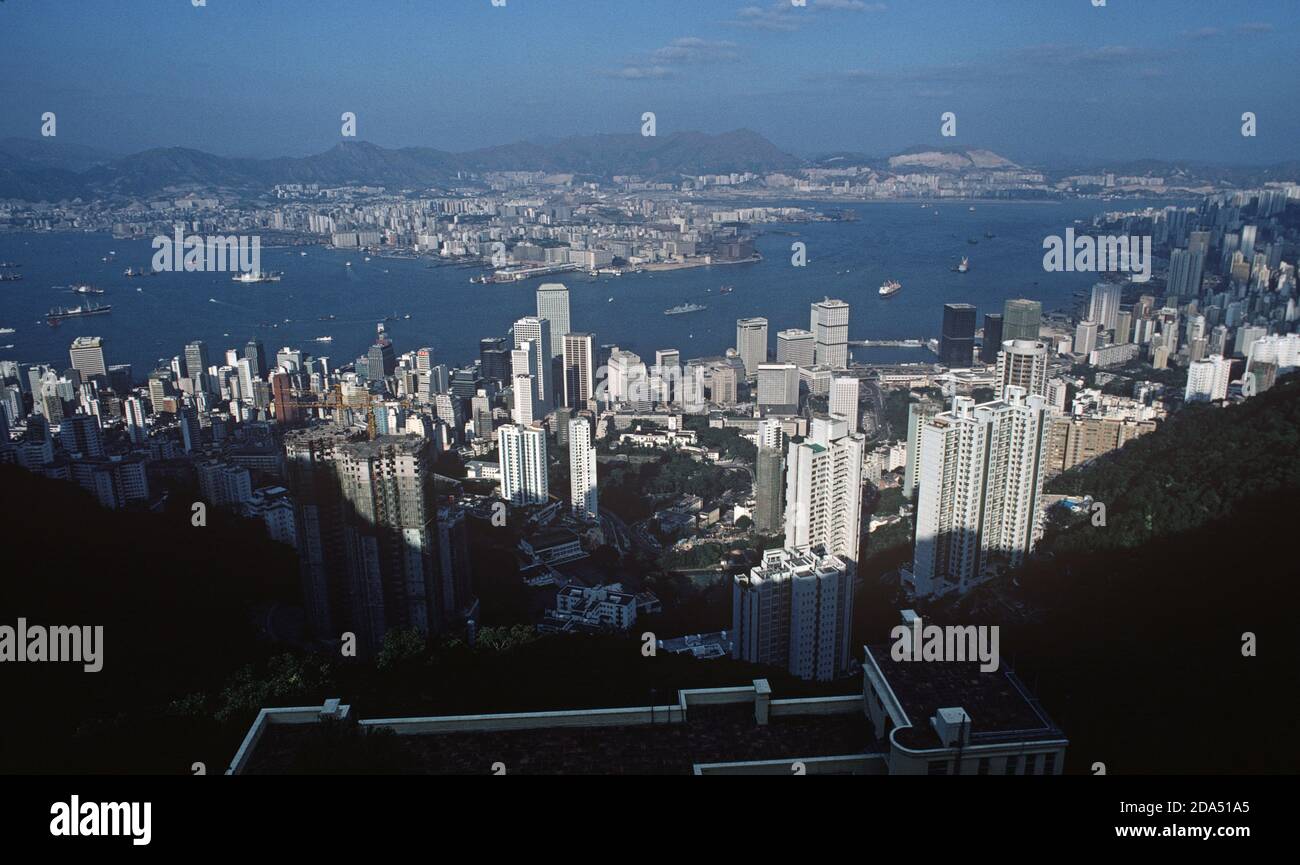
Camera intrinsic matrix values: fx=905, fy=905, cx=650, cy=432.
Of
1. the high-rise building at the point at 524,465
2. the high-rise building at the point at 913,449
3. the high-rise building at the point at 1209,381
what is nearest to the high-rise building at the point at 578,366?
the high-rise building at the point at 524,465

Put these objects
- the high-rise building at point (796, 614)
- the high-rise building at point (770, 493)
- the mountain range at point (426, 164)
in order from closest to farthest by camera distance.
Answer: the high-rise building at point (796, 614) < the high-rise building at point (770, 493) < the mountain range at point (426, 164)

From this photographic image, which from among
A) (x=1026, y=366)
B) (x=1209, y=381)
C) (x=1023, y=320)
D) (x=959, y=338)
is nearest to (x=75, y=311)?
(x=1026, y=366)

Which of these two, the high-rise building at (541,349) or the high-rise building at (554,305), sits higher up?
the high-rise building at (554,305)

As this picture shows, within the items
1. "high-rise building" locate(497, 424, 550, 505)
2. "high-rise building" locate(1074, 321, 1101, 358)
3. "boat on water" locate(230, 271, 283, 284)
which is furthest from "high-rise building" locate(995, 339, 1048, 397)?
"boat on water" locate(230, 271, 283, 284)

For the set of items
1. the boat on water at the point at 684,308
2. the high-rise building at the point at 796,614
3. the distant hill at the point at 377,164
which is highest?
the distant hill at the point at 377,164

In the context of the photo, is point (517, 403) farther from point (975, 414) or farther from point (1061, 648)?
point (1061, 648)

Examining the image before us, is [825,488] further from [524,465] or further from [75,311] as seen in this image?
[75,311]

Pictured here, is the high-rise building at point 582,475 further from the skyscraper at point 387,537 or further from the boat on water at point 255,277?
the boat on water at point 255,277
